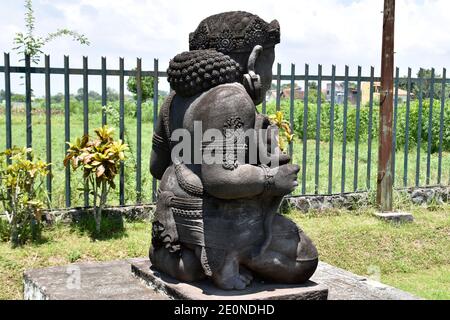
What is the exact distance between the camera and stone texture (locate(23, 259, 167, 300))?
12.3 ft

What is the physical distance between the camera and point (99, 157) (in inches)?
246

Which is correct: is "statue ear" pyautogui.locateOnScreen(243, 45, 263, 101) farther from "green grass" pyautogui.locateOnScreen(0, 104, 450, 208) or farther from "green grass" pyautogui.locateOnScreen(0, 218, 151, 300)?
"green grass" pyautogui.locateOnScreen(0, 104, 450, 208)

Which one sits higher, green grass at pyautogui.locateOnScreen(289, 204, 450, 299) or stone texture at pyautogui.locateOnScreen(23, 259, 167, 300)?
stone texture at pyautogui.locateOnScreen(23, 259, 167, 300)

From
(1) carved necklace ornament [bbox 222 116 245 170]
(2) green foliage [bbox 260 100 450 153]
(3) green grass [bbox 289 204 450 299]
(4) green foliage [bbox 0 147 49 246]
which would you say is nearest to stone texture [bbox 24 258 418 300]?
(1) carved necklace ornament [bbox 222 116 245 170]

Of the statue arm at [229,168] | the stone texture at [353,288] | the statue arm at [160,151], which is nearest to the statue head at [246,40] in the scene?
the statue arm at [229,168]

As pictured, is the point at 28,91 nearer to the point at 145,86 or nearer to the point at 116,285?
the point at 116,285

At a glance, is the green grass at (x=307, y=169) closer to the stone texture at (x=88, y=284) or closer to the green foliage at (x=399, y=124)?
the green foliage at (x=399, y=124)

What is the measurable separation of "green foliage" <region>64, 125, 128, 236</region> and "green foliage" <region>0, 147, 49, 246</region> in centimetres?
38

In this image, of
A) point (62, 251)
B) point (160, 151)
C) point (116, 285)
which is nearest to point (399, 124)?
point (62, 251)

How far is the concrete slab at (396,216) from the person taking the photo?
25.7ft

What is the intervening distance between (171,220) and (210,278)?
0.42 meters

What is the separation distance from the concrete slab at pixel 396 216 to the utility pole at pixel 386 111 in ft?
0.47

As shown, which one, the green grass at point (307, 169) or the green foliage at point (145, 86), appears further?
the green foliage at point (145, 86)

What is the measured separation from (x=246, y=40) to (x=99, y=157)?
3.07m
